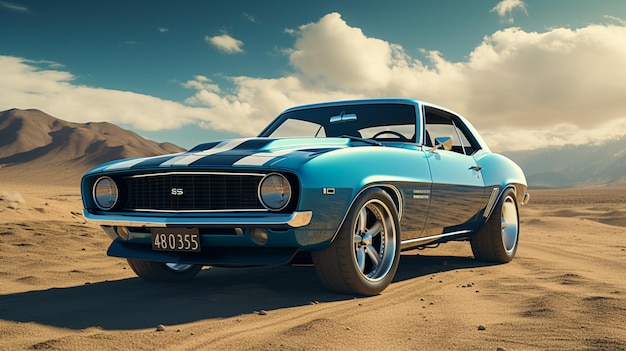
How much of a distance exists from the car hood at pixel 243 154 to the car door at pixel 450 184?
0.90m

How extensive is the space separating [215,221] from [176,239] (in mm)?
349

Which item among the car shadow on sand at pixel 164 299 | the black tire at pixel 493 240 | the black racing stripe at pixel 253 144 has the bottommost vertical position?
the car shadow on sand at pixel 164 299

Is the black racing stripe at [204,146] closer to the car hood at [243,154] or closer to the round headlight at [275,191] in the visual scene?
the car hood at [243,154]

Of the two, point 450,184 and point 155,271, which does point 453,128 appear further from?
point 155,271

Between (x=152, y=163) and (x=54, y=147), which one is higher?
(x=54, y=147)

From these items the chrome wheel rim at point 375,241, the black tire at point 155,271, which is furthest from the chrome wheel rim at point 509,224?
the black tire at point 155,271

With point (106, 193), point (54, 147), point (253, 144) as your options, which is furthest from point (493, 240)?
point (54, 147)

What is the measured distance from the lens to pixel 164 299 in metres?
3.95

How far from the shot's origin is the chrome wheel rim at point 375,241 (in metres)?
4.08

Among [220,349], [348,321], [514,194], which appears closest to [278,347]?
[220,349]

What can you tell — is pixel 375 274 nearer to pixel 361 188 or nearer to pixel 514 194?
pixel 361 188

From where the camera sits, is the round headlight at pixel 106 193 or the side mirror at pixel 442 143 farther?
the side mirror at pixel 442 143

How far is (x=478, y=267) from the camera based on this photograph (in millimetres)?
5762

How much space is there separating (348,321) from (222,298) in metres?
1.12
